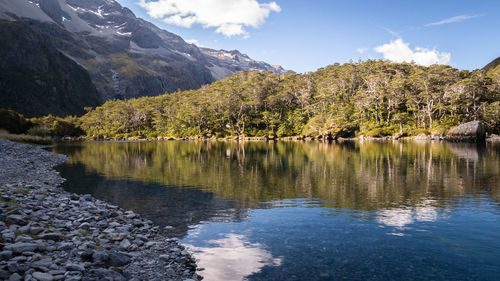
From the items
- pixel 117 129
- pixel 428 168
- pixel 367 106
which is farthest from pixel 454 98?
pixel 117 129

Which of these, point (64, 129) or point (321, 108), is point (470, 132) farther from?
point (64, 129)

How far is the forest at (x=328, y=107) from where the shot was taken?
102m

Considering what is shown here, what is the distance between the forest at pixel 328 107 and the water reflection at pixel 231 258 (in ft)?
349

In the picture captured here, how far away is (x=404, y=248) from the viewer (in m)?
12.1

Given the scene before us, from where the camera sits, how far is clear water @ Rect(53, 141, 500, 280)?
34.8ft

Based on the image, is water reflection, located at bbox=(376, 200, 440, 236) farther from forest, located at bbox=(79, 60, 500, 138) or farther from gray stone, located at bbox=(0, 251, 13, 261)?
forest, located at bbox=(79, 60, 500, 138)

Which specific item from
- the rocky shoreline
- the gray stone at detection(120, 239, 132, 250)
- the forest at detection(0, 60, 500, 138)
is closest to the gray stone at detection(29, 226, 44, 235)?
the rocky shoreline

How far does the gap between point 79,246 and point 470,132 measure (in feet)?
334

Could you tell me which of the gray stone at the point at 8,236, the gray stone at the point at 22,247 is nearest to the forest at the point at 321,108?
the gray stone at the point at 8,236

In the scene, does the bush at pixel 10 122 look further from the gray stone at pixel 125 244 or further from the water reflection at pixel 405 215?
the water reflection at pixel 405 215

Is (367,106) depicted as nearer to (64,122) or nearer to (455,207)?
(455,207)

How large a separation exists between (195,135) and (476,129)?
11453cm

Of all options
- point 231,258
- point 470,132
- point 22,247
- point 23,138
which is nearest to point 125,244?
point 22,247

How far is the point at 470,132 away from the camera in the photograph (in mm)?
83812
